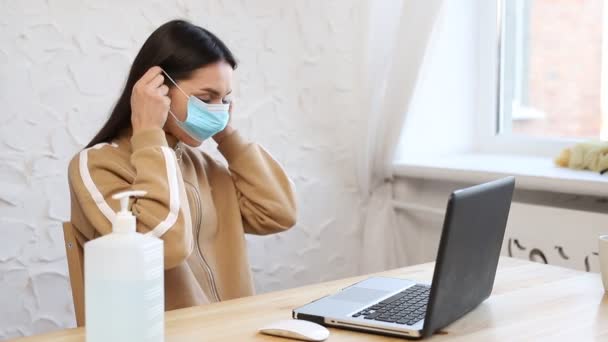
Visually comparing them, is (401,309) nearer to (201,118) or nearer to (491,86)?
(201,118)

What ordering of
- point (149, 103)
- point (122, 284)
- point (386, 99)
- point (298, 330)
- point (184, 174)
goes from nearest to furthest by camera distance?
point (122, 284) < point (298, 330) < point (149, 103) < point (184, 174) < point (386, 99)

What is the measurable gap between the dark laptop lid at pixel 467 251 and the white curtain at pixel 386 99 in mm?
1196

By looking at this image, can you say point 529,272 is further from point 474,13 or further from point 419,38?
point 474,13

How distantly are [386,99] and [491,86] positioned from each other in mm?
442

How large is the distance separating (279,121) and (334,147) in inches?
9.7

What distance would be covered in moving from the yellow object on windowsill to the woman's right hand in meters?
1.17

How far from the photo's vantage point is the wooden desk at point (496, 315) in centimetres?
108

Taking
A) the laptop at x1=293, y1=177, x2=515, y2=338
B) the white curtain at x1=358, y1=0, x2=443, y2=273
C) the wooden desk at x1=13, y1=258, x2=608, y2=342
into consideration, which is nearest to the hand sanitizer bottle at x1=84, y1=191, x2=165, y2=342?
the wooden desk at x1=13, y1=258, x2=608, y2=342

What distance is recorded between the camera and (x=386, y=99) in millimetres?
2455

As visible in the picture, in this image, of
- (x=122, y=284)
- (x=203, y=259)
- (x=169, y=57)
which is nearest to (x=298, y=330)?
(x=122, y=284)

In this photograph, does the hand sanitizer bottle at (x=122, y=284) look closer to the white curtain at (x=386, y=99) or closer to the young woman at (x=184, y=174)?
the young woman at (x=184, y=174)

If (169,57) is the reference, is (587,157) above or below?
below

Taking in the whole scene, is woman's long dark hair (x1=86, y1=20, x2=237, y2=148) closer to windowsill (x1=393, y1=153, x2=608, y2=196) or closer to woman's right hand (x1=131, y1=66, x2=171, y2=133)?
woman's right hand (x1=131, y1=66, x2=171, y2=133)

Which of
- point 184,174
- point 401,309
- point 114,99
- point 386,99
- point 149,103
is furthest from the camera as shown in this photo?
point 386,99
